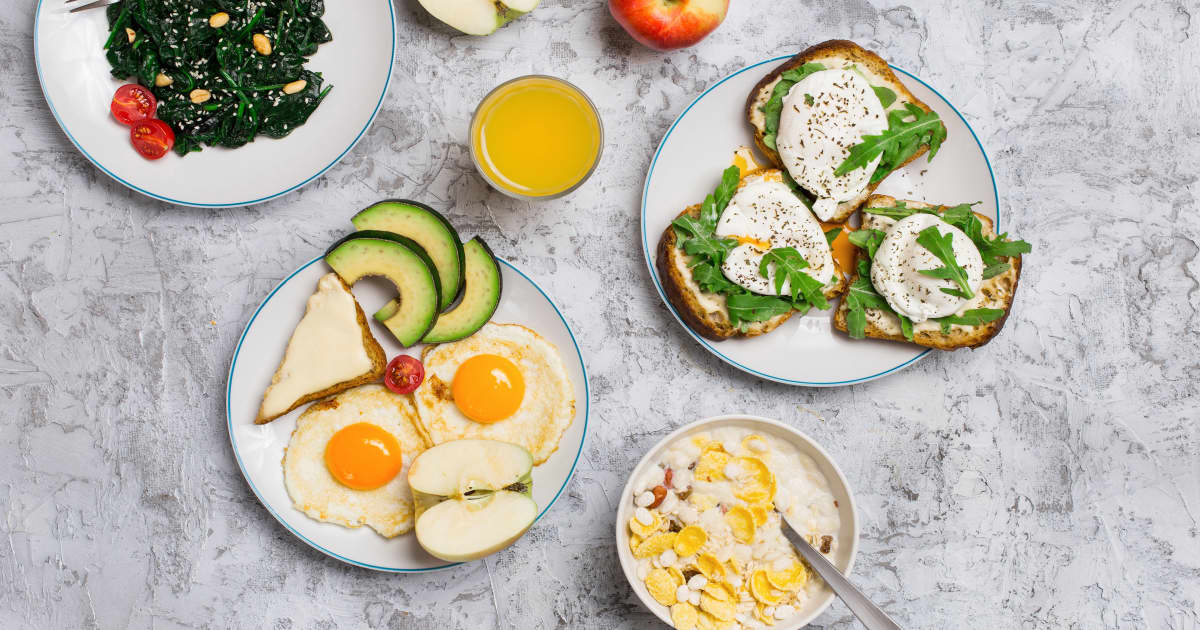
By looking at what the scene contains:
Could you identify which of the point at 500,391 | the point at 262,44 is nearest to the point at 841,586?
the point at 500,391

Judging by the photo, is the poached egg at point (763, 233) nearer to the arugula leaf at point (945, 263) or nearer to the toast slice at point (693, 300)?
the toast slice at point (693, 300)

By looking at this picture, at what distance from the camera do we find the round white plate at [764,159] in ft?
8.41

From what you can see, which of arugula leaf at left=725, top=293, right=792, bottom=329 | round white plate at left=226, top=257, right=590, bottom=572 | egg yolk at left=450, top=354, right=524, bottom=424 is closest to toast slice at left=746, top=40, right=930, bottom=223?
arugula leaf at left=725, top=293, right=792, bottom=329

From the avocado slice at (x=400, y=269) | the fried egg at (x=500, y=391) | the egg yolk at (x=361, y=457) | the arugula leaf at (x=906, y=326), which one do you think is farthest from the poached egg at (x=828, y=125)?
the egg yolk at (x=361, y=457)

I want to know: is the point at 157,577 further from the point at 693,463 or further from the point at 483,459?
the point at 693,463

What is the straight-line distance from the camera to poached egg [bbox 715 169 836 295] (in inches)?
97.5

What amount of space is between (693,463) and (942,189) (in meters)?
1.33

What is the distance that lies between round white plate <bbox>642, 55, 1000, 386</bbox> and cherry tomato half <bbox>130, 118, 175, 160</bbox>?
162cm

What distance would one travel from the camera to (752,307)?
97.8 inches

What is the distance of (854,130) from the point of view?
246cm

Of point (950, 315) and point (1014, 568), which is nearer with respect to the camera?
point (950, 315)

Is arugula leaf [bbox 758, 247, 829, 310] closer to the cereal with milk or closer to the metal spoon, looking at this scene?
the cereal with milk

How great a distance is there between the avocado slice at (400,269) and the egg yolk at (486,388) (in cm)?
21

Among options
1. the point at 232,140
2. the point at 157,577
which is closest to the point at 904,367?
the point at 232,140
